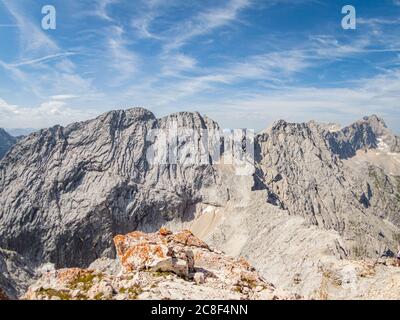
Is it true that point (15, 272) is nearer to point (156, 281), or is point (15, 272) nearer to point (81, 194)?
point (81, 194)

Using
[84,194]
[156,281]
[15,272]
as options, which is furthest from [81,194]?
[156,281]

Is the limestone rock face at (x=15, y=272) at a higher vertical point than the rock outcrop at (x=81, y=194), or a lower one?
lower

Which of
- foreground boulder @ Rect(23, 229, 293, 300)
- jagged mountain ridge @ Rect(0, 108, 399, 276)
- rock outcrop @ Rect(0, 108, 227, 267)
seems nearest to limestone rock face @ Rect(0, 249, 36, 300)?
jagged mountain ridge @ Rect(0, 108, 399, 276)

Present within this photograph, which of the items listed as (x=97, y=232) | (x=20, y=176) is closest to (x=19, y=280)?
(x=97, y=232)

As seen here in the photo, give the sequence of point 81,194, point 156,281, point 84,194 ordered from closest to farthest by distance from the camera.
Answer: point 156,281, point 84,194, point 81,194

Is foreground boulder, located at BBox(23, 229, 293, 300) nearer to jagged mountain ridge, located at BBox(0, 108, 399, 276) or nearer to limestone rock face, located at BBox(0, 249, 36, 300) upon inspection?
limestone rock face, located at BBox(0, 249, 36, 300)

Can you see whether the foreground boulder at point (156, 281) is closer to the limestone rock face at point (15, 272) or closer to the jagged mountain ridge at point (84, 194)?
the limestone rock face at point (15, 272)

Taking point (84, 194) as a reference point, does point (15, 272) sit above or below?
below

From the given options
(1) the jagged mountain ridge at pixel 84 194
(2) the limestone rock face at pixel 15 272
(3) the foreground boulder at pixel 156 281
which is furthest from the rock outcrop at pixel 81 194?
(3) the foreground boulder at pixel 156 281
